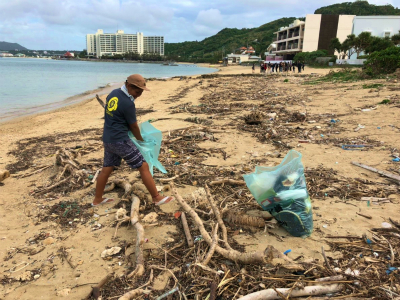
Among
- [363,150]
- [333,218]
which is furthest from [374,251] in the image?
[363,150]

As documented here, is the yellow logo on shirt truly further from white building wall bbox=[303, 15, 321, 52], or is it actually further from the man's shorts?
white building wall bbox=[303, 15, 321, 52]

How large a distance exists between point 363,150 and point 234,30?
17778 centimetres

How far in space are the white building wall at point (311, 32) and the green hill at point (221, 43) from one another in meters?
61.1

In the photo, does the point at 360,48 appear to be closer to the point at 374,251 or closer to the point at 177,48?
the point at 374,251

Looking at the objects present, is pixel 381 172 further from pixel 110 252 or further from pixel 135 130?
pixel 110 252

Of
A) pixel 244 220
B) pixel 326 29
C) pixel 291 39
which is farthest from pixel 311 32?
pixel 244 220

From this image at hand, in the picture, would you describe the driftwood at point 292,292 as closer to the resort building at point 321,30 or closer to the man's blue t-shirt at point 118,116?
the man's blue t-shirt at point 118,116

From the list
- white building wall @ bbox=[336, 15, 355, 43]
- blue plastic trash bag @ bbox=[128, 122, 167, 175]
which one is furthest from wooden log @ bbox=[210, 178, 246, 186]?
white building wall @ bbox=[336, 15, 355, 43]

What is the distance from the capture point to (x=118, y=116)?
3.05 meters

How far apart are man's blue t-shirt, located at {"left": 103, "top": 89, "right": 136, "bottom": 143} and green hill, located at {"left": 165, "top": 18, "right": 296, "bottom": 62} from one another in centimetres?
11983

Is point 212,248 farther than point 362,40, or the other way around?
point 362,40

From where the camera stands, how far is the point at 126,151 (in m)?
3.12

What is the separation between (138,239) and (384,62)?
16.1 meters

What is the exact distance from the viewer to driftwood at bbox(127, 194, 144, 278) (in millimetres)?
2229
